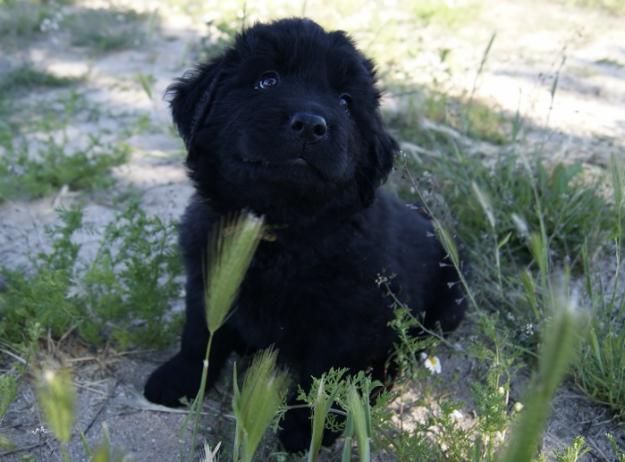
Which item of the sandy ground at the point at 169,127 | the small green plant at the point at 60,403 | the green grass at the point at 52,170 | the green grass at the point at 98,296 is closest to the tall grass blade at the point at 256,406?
the small green plant at the point at 60,403

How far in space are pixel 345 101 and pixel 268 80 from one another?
0.27 m

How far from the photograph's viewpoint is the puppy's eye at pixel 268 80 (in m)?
2.22

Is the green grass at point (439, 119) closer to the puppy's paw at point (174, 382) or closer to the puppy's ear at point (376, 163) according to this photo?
the puppy's ear at point (376, 163)

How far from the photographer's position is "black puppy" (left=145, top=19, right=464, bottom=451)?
2.08 meters

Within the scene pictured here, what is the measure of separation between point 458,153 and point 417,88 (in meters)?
1.51

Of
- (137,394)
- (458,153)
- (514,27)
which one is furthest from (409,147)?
(514,27)

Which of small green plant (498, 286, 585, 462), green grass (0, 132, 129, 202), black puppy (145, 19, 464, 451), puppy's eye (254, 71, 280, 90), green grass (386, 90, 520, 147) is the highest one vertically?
small green plant (498, 286, 585, 462)

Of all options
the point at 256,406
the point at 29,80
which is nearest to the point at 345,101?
the point at 256,406

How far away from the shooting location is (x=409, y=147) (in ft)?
12.3

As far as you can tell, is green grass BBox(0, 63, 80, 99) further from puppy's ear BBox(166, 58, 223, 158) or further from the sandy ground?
puppy's ear BBox(166, 58, 223, 158)

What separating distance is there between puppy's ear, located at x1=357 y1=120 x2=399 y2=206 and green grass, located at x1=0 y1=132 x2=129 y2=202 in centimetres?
189

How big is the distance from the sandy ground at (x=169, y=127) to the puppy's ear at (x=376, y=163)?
79 cm

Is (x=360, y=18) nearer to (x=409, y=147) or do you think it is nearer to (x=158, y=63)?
(x=158, y=63)

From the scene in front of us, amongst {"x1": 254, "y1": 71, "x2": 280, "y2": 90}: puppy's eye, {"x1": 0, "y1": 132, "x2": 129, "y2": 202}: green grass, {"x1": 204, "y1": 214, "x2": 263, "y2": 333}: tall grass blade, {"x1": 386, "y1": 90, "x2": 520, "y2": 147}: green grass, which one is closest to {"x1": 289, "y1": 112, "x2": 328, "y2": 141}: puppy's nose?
{"x1": 254, "y1": 71, "x2": 280, "y2": 90}: puppy's eye
